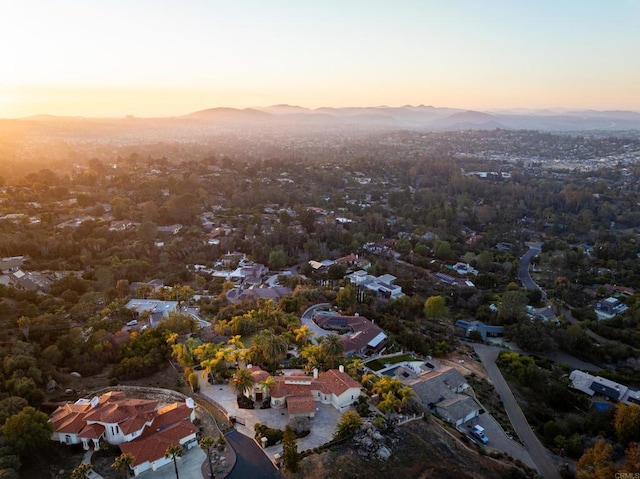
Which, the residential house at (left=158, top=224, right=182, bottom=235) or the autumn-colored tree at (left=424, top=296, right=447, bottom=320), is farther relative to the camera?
the residential house at (left=158, top=224, right=182, bottom=235)

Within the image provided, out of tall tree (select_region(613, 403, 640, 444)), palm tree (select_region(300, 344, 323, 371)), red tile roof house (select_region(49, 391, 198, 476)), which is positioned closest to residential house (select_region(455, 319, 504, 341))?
tall tree (select_region(613, 403, 640, 444))

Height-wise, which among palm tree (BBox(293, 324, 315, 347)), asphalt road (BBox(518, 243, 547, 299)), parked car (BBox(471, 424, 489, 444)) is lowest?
asphalt road (BBox(518, 243, 547, 299))

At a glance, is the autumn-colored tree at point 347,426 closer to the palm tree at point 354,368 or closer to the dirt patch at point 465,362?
the palm tree at point 354,368

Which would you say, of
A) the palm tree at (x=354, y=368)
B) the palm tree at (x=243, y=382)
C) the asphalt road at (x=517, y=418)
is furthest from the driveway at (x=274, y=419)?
the asphalt road at (x=517, y=418)

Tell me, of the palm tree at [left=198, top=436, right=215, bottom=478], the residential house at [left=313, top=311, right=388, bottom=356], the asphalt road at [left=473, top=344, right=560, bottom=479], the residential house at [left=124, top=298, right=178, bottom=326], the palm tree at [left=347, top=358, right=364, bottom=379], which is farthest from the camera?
the residential house at [left=124, top=298, right=178, bottom=326]

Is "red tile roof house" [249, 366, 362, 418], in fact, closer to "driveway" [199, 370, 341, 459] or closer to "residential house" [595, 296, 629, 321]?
"driveway" [199, 370, 341, 459]

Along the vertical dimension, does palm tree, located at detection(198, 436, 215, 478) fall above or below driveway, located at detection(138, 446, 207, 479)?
above

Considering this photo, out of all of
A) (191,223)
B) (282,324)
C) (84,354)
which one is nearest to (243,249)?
(191,223)
